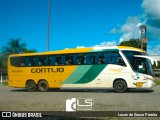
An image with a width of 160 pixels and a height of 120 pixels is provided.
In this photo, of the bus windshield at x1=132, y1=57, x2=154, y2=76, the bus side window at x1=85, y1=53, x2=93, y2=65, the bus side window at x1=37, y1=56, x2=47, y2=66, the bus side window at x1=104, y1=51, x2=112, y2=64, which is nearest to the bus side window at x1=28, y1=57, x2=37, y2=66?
the bus side window at x1=37, y1=56, x2=47, y2=66

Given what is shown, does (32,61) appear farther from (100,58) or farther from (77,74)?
(100,58)

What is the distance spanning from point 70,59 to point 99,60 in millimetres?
2340

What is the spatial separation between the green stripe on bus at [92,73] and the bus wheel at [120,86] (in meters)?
1.46

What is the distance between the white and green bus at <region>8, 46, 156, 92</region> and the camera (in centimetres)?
2284

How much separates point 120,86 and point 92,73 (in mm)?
2178

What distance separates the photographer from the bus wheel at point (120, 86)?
23141mm

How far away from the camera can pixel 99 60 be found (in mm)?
23516

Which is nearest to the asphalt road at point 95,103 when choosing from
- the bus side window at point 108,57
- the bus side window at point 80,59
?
the bus side window at point 108,57

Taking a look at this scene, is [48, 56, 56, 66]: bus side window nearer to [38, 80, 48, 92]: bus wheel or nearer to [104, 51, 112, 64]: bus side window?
[38, 80, 48, 92]: bus wheel

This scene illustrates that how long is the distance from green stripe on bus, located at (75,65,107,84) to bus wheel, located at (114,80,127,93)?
146 centimetres

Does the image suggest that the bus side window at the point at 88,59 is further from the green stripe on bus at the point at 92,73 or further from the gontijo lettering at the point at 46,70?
the gontijo lettering at the point at 46,70

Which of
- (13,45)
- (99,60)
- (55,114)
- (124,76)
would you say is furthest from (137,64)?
(13,45)

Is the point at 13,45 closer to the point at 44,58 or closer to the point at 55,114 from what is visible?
the point at 44,58

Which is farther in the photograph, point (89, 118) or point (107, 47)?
point (107, 47)
